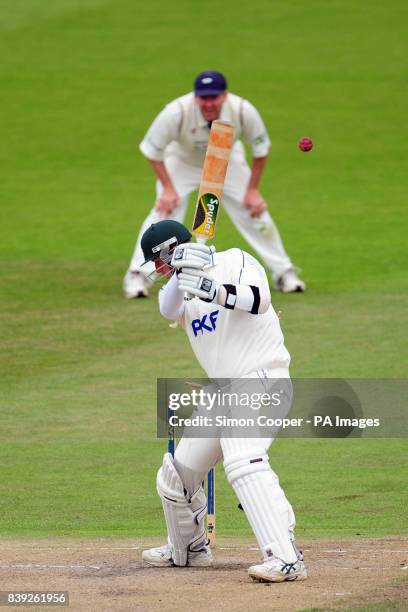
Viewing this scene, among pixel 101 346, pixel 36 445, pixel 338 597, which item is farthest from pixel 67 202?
pixel 338 597

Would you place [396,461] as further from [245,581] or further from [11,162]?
[11,162]

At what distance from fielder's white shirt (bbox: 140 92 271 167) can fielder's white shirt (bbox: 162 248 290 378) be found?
22.4 feet

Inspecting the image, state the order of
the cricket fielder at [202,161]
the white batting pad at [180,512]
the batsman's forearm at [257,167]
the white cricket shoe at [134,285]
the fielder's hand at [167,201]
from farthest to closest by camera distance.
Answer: the white cricket shoe at [134,285] → the batsman's forearm at [257,167] → the fielder's hand at [167,201] → the cricket fielder at [202,161] → the white batting pad at [180,512]

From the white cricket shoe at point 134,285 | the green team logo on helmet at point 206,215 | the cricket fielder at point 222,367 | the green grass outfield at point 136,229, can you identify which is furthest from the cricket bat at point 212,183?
the white cricket shoe at point 134,285

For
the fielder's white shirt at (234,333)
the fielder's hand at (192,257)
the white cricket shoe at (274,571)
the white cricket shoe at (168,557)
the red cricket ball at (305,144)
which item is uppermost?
the red cricket ball at (305,144)

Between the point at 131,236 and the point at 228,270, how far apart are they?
11.4m

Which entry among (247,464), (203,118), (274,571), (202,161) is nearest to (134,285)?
(202,161)

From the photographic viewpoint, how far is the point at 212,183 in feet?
24.9

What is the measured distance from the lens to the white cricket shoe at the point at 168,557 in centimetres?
759

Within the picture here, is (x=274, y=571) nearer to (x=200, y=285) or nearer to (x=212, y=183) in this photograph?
(x=200, y=285)

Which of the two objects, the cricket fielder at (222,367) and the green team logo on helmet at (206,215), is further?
the green team logo on helmet at (206,215)

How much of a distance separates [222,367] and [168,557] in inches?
43.1

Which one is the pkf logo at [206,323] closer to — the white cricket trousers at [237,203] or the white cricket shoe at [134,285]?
the white cricket trousers at [237,203]

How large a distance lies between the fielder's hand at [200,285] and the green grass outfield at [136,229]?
6.95ft
